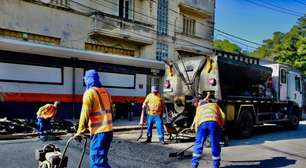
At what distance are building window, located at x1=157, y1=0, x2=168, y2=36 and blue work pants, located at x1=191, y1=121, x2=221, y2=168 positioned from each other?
51.4ft

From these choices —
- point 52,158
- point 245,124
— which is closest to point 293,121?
point 245,124

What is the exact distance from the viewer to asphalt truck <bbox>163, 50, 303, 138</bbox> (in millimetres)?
9781

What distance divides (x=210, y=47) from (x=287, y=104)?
1253cm

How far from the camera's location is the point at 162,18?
840 inches

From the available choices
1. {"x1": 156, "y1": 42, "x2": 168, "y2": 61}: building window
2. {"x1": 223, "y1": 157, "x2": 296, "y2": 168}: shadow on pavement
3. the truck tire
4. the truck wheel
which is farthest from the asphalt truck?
{"x1": 156, "y1": 42, "x2": 168, "y2": 61}: building window

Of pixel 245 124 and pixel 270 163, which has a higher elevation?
pixel 245 124

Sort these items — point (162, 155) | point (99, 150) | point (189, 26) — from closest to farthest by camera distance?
1. point (99, 150)
2. point (162, 155)
3. point (189, 26)

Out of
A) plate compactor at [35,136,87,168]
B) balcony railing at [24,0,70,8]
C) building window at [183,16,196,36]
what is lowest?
plate compactor at [35,136,87,168]

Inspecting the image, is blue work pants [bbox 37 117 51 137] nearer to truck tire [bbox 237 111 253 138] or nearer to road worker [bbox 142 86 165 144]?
road worker [bbox 142 86 165 144]

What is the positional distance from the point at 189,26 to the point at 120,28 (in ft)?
28.2

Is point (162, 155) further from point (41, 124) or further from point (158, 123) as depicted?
point (41, 124)

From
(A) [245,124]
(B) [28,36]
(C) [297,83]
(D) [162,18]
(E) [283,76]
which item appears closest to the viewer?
(A) [245,124]

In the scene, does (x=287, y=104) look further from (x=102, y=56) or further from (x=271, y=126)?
(x=102, y=56)

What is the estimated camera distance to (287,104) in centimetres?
1342
